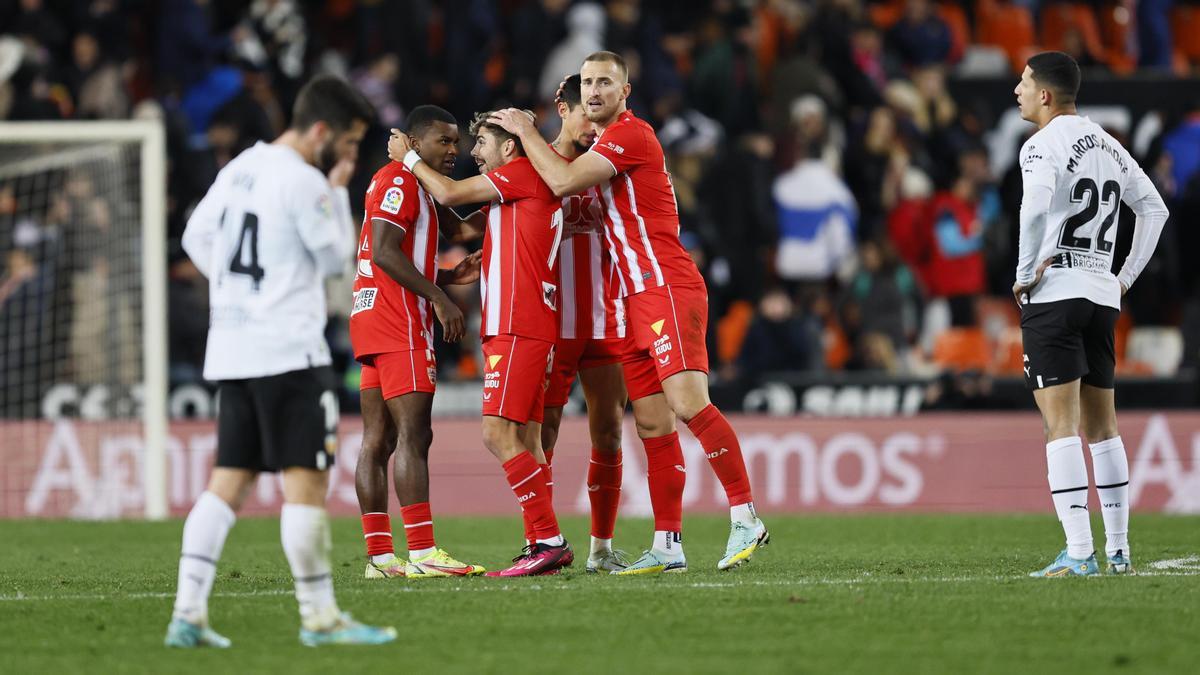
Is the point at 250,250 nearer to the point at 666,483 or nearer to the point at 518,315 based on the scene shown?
the point at 518,315

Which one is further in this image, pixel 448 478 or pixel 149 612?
pixel 448 478

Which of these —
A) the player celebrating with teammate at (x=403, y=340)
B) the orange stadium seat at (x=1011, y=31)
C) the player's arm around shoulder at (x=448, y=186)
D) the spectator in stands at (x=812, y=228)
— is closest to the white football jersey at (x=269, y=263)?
the player's arm around shoulder at (x=448, y=186)

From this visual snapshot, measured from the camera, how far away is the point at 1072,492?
7.85 m

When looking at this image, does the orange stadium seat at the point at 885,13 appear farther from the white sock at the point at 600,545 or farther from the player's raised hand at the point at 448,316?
the player's raised hand at the point at 448,316

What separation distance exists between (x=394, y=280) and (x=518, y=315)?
670 mm

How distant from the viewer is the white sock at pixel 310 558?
598 cm

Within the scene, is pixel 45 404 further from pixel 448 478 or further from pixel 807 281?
pixel 807 281

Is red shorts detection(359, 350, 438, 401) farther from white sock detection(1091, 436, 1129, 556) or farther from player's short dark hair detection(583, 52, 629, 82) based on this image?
white sock detection(1091, 436, 1129, 556)

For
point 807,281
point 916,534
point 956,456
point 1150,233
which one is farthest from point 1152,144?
point 1150,233

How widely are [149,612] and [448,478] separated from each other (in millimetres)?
7751

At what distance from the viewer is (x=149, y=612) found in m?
7.02

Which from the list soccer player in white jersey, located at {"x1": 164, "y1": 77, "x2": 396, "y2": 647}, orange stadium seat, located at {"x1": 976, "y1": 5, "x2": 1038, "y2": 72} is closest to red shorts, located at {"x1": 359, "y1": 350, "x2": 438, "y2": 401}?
soccer player in white jersey, located at {"x1": 164, "y1": 77, "x2": 396, "y2": 647}

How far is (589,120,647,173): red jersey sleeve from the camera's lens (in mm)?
8195

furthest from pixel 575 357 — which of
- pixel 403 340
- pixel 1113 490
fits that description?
pixel 1113 490
